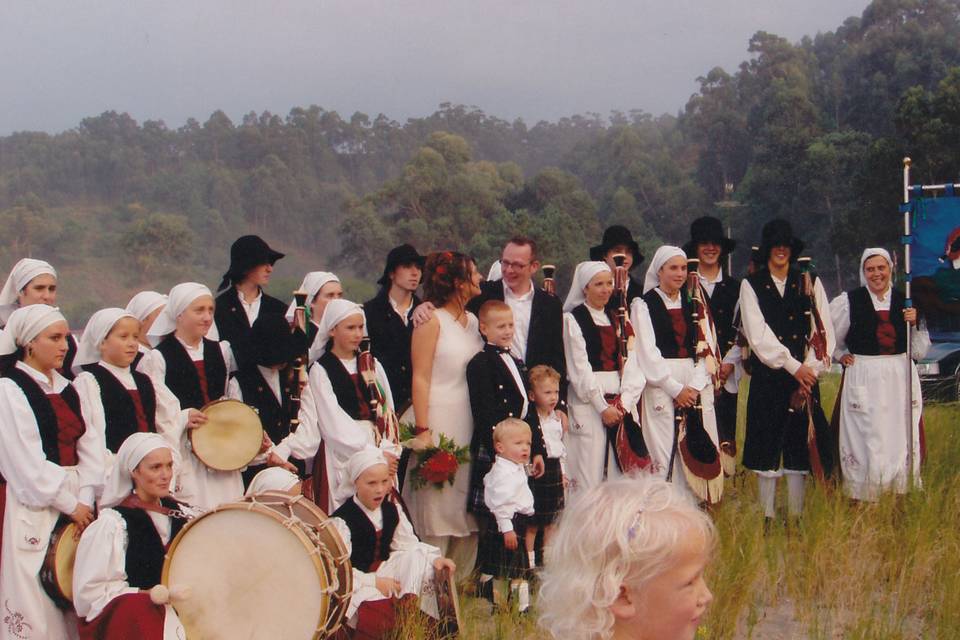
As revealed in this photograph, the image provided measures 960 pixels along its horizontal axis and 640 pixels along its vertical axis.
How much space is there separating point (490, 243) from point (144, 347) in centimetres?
1816

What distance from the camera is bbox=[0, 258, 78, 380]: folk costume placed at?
612cm

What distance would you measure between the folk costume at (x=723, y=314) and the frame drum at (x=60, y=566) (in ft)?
14.6

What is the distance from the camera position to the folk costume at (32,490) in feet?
15.6

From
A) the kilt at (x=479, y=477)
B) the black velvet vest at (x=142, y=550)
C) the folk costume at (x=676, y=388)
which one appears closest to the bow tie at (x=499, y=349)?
the kilt at (x=479, y=477)

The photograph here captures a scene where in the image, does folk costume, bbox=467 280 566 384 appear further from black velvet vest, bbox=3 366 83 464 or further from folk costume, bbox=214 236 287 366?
black velvet vest, bbox=3 366 83 464

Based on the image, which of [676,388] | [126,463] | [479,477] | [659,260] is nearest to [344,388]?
[479,477]

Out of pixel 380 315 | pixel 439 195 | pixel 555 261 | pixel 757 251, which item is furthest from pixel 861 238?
pixel 380 315

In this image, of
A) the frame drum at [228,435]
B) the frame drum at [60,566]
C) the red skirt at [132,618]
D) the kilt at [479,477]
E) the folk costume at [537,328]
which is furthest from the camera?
the folk costume at [537,328]

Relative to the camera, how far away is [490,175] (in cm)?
2617

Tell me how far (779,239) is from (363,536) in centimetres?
384

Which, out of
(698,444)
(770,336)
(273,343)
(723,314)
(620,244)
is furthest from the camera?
(723,314)

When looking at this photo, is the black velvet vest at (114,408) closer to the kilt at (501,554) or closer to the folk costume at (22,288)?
the folk costume at (22,288)

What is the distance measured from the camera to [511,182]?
27.2m

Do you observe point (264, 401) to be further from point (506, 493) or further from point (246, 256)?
point (506, 493)
